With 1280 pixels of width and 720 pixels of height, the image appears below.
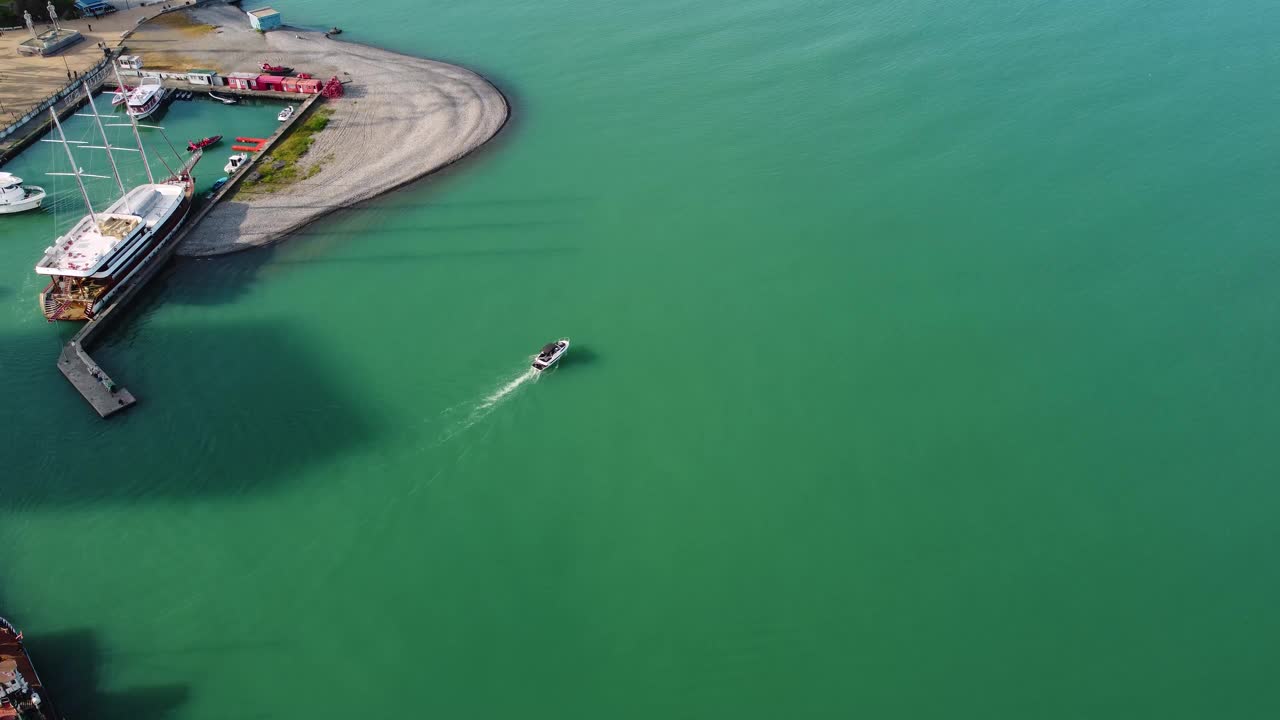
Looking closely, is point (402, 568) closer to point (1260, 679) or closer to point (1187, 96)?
point (1260, 679)

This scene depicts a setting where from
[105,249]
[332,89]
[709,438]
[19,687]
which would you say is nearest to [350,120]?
[332,89]

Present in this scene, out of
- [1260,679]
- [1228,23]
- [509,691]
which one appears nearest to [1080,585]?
[1260,679]

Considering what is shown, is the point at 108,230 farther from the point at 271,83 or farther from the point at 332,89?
the point at 271,83

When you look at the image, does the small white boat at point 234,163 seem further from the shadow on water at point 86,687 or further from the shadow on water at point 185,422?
the shadow on water at point 86,687

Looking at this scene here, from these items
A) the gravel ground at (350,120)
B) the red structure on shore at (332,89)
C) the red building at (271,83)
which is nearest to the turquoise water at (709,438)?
the gravel ground at (350,120)

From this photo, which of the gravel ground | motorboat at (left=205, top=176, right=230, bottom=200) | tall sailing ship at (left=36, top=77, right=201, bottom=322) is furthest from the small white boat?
tall sailing ship at (left=36, top=77, right=201, bottom=322)

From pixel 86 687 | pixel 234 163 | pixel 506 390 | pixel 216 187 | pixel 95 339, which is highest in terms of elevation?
pixel 234 163
